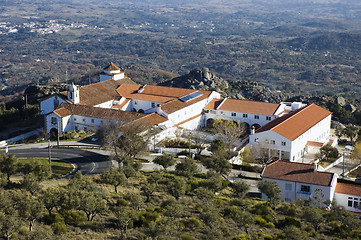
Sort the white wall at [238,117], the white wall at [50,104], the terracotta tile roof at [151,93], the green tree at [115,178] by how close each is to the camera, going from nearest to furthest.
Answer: the green tree at [115,178] < the white wall at [238,117] < the white wall at [50,104] < the terracotta tile roof at [151,93]

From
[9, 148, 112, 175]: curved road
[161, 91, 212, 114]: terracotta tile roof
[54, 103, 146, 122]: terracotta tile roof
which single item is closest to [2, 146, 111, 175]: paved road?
[9, 148, 112, 175]: curved road

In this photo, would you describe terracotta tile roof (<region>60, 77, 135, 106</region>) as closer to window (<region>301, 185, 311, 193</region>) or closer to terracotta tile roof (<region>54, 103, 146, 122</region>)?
terracotta tile roof (<region>54, 103, 146, 122</region>)

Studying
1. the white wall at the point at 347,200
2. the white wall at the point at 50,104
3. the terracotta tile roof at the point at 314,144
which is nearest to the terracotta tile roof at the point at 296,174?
the white wall at the point at 347,200

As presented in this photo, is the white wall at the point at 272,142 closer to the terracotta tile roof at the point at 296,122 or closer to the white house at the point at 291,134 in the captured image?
the white house at the point at 291,134

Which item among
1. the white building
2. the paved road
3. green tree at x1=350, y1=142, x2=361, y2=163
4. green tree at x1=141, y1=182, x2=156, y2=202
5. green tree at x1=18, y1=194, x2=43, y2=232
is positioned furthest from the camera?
the white building

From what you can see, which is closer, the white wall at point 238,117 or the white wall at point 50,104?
the white wall at point 238,117

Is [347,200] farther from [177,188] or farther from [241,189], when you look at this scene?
[177,188]

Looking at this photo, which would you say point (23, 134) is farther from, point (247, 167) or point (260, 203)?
point (260, 203)
